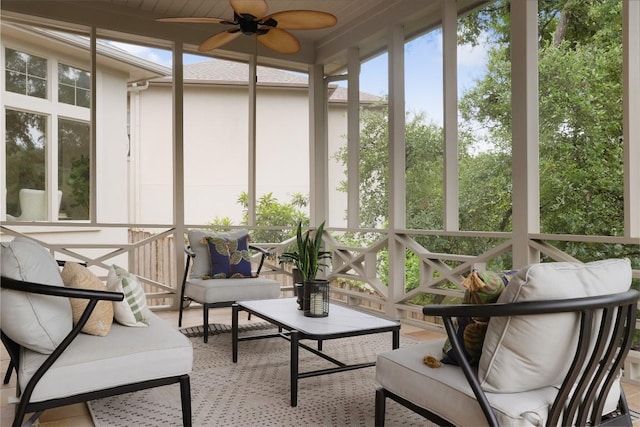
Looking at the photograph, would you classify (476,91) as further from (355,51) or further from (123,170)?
(123,170)

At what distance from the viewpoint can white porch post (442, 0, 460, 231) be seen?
4.63m

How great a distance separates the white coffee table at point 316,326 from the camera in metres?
2.75

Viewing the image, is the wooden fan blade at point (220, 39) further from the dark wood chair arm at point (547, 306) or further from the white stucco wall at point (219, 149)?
the dark wood chair arm at point (547, 306)

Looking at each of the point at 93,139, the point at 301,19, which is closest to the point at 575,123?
the point at 301,19

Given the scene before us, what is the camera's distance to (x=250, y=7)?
344 centimetres

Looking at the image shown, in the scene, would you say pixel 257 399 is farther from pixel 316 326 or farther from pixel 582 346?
pixel 582 346

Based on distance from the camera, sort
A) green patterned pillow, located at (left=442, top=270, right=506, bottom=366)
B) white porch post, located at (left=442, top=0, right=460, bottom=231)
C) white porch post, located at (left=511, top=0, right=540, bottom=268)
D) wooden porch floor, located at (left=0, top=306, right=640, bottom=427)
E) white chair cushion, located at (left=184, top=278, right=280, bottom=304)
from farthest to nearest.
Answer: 1. white porch post, located at (left=442, top=0, right=460, bottom=231)
2. white chair cushion, located at (left=184, top=278, right=280, bottom=304)
3. white porch post, located at (left=511, top=0, right=540, bottom=268)
4. wooden porch floor, located at (left=0, top=306, right=640, bottom=427)
5. green patterned pillow, located at (left=442, top=270, right=506, bottom=366)

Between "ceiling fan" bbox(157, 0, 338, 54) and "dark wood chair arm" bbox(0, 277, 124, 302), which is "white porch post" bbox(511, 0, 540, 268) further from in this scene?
"dark wood chair arm" bbox(0, 277, 124, 302)

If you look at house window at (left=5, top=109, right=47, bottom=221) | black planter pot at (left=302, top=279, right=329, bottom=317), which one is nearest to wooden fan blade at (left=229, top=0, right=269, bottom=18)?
black planter pot at (left=302, top=279, right=329, bottom=317)

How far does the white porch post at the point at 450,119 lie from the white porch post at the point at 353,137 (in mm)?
1386

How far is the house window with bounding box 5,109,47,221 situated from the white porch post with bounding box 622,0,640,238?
5077mm

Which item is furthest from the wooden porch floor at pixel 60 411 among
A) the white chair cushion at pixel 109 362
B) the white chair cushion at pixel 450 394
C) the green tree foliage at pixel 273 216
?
the green tree foliage at pixel 273 216

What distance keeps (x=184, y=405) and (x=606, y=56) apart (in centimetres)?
385

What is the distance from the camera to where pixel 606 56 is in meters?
3.90
